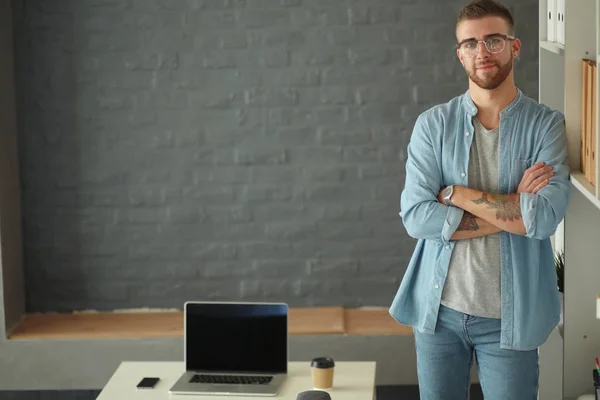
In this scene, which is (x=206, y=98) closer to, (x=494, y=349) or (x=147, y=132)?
(x=147, y=132)

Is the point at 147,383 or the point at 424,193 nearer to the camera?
the point at 424,193

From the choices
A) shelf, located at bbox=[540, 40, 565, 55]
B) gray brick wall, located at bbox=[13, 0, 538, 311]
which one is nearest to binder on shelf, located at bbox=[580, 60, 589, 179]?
shelf, located at bbox=[540, 40, 565, 55]

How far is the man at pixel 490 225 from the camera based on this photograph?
311cm

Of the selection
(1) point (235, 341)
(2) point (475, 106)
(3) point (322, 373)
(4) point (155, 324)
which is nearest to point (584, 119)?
(2) point (475, 106)

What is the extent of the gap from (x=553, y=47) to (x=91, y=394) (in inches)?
117

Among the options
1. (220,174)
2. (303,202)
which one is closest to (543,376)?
(303,202)

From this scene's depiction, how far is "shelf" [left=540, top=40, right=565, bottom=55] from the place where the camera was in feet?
11.3

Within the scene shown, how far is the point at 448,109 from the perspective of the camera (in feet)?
10.8

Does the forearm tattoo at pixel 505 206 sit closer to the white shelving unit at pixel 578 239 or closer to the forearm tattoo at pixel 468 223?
the forearm tattoo at pixel 468 223

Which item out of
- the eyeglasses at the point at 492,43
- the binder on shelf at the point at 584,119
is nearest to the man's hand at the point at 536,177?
the binder on shelf at the point at 584,119

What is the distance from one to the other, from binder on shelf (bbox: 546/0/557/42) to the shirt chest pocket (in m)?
0.74

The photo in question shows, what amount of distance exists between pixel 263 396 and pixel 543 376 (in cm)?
125

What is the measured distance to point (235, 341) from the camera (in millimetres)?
3615

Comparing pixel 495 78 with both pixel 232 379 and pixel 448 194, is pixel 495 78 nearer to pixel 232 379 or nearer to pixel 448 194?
pixel 448 194
